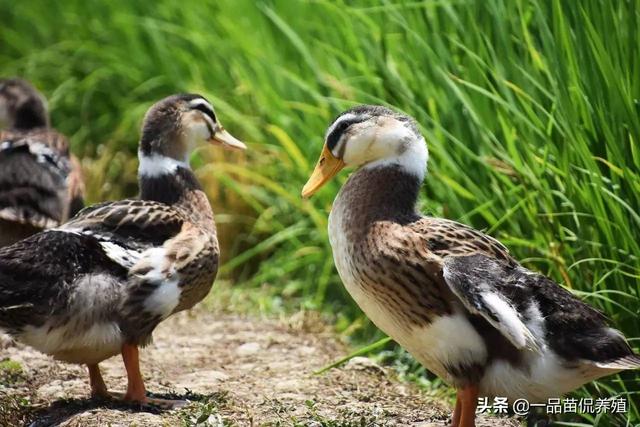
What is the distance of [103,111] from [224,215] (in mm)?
2103

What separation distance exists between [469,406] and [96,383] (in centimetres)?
161

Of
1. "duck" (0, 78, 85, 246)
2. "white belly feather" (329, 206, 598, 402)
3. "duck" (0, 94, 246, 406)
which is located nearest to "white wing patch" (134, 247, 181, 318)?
"duck" (0, 94, 246, 406)

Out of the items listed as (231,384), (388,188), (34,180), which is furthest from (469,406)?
(34,180)

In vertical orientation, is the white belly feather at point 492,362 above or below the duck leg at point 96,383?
above

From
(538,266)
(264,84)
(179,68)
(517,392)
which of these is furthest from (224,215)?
(517,392)

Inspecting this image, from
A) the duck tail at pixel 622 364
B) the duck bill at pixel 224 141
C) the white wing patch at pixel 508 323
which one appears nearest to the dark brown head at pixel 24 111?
the duck bill at pixel 224 141

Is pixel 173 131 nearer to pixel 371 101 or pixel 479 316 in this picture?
pixel 371 101

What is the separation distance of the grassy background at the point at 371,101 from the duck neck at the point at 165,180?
97 cm

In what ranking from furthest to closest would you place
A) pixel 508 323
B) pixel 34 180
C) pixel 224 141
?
pixel 34 180, pixel 224 141, pixel 508 323

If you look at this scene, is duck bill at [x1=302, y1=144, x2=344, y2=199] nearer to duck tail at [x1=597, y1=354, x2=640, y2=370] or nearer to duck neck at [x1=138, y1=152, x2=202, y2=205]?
duck neck at [x1=138, y1=152, x2=202, y2=205]

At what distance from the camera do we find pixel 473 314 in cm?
447

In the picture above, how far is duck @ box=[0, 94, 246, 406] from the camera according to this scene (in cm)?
475

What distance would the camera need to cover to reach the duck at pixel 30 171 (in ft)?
21.0

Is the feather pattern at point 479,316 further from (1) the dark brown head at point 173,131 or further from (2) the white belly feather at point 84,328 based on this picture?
(1) the dark brown head at point 173,131
